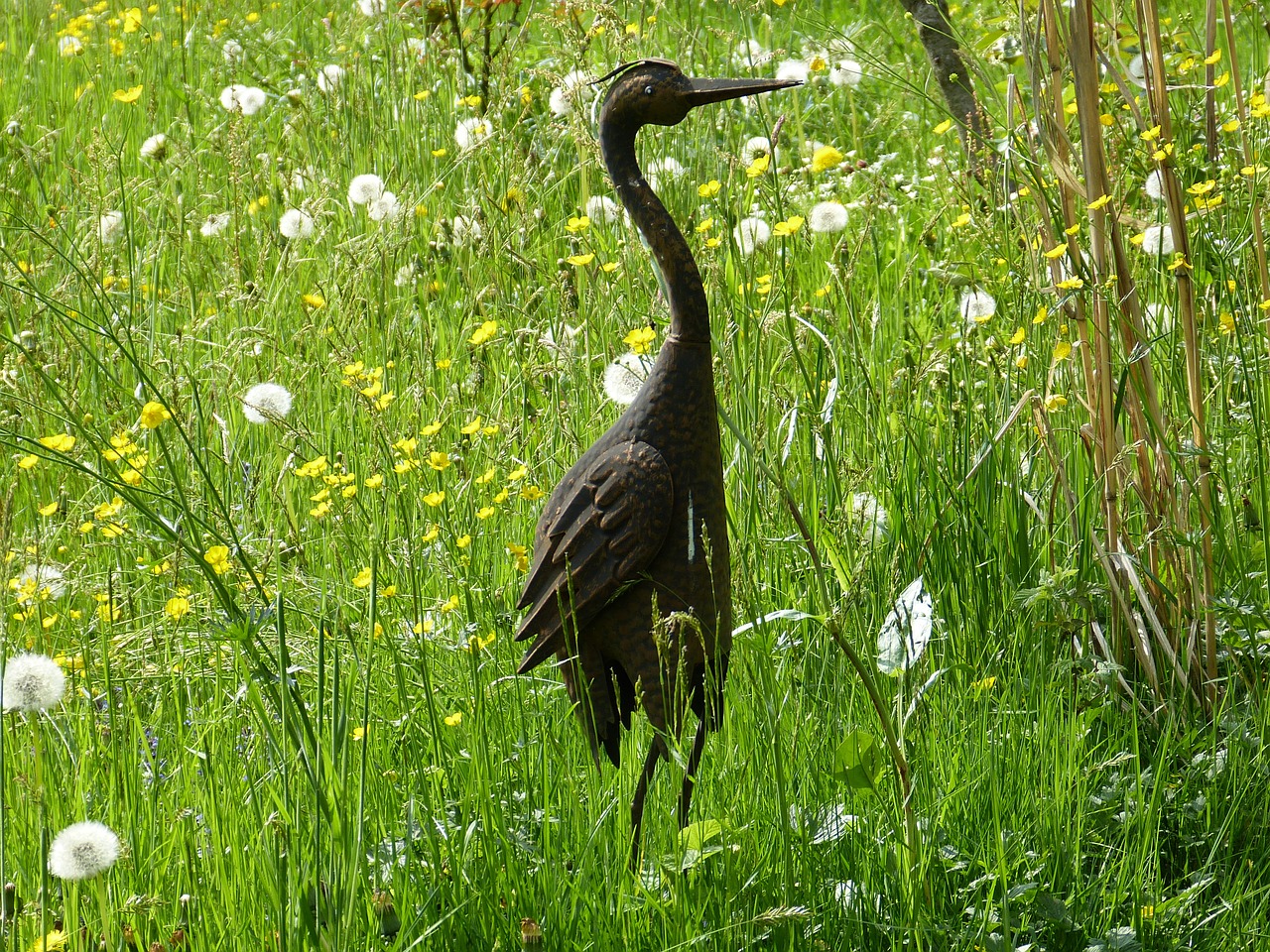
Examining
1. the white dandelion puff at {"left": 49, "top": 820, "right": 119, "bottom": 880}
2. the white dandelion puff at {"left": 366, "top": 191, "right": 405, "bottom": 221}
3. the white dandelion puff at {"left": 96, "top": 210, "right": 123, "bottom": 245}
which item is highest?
the white dandelion puff at {"left": 96, "top": 210, "right": 123, "bottom": 245}

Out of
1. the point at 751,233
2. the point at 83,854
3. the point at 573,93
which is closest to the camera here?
the point at 83,854

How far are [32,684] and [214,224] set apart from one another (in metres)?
3.03

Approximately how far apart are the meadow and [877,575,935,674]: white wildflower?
13mm

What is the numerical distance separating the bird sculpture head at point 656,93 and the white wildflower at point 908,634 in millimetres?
718

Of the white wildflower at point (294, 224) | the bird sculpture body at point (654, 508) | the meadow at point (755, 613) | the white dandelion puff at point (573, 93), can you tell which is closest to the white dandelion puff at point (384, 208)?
the meadow at point (755, 613)

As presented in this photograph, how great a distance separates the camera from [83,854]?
1.53 metres

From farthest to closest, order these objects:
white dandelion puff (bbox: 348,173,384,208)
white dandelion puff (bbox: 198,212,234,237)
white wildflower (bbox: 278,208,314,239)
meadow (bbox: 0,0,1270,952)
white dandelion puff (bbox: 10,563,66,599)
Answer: white dandelion puff (bbox: 198,212,234,237) → white dandelion puff (bbox: 348,173,384,208) → white wildflower (bbox: 278,208,314,239) → white dandelion puff (bbox: 10,563,66,599) → meadow (bbox: 0,0,1270,952)

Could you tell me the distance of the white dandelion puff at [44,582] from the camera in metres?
2.27

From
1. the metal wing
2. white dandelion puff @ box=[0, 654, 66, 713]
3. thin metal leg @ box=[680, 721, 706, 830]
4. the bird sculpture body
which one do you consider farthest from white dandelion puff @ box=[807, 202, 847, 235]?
white dandelion puff @ box=[0, 654, 66, 713]

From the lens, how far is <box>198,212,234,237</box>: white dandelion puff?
432 centimetres

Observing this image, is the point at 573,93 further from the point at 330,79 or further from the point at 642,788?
the point at 330,79

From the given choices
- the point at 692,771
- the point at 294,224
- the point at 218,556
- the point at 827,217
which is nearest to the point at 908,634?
the point at 692,771

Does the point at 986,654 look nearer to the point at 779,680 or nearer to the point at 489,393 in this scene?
the point at 779,680

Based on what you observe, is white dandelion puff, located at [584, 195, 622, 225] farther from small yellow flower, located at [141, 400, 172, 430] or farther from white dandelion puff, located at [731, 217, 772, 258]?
small yellow flower, located at [141, 400, 172, 430]
